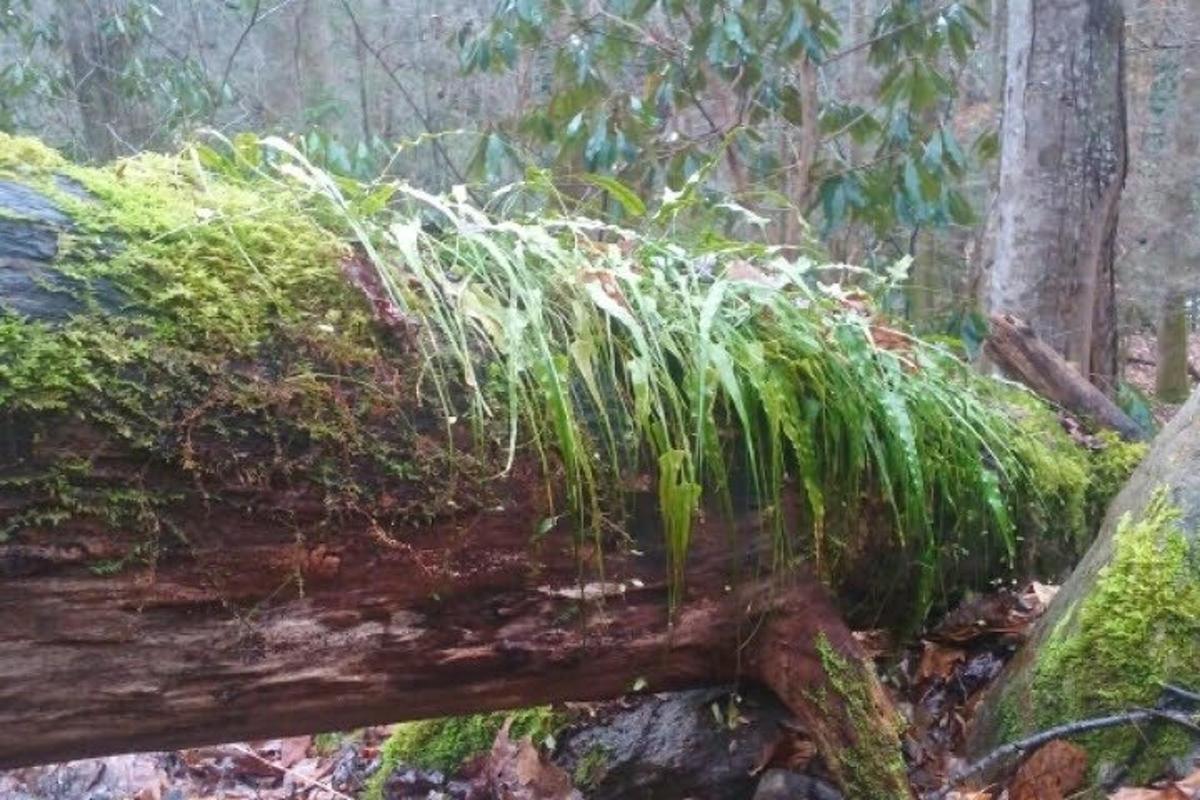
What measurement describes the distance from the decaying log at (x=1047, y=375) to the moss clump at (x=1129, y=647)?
3.70ft

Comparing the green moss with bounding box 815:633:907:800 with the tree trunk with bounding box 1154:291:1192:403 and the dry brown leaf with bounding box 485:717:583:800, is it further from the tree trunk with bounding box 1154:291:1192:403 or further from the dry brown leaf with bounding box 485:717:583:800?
the tree trunk with bounding box 1154:291:1192:403

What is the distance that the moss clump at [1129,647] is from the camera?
181 cm

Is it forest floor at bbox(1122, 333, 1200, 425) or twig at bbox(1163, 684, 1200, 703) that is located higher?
forest floor at bbox(1122, 333, 1200, 425)

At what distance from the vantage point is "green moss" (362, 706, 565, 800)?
260 centimetres

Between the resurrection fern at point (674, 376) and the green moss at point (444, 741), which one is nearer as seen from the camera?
the resurrection fern at point (674, 376)

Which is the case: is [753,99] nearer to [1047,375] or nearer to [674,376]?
[1047,375]

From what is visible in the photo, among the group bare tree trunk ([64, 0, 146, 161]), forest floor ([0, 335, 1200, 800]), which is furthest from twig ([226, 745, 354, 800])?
bare tree trunk ([64, 0, 146, 161])

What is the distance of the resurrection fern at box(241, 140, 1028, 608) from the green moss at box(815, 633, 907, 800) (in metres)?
0.20

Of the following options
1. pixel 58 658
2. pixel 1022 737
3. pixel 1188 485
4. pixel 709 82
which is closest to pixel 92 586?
pixel 58 658

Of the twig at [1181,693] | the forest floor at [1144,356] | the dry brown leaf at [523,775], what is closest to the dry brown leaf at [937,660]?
the twig at [1181,693]

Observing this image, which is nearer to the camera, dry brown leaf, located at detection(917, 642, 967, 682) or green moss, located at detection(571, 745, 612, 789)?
green moss, located at detection(571, 745, 612, 789)

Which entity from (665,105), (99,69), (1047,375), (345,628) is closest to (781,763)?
(345,628)

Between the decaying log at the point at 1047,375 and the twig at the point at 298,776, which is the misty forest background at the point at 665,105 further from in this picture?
the twig at the point at 298,776

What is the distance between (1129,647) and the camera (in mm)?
1876
